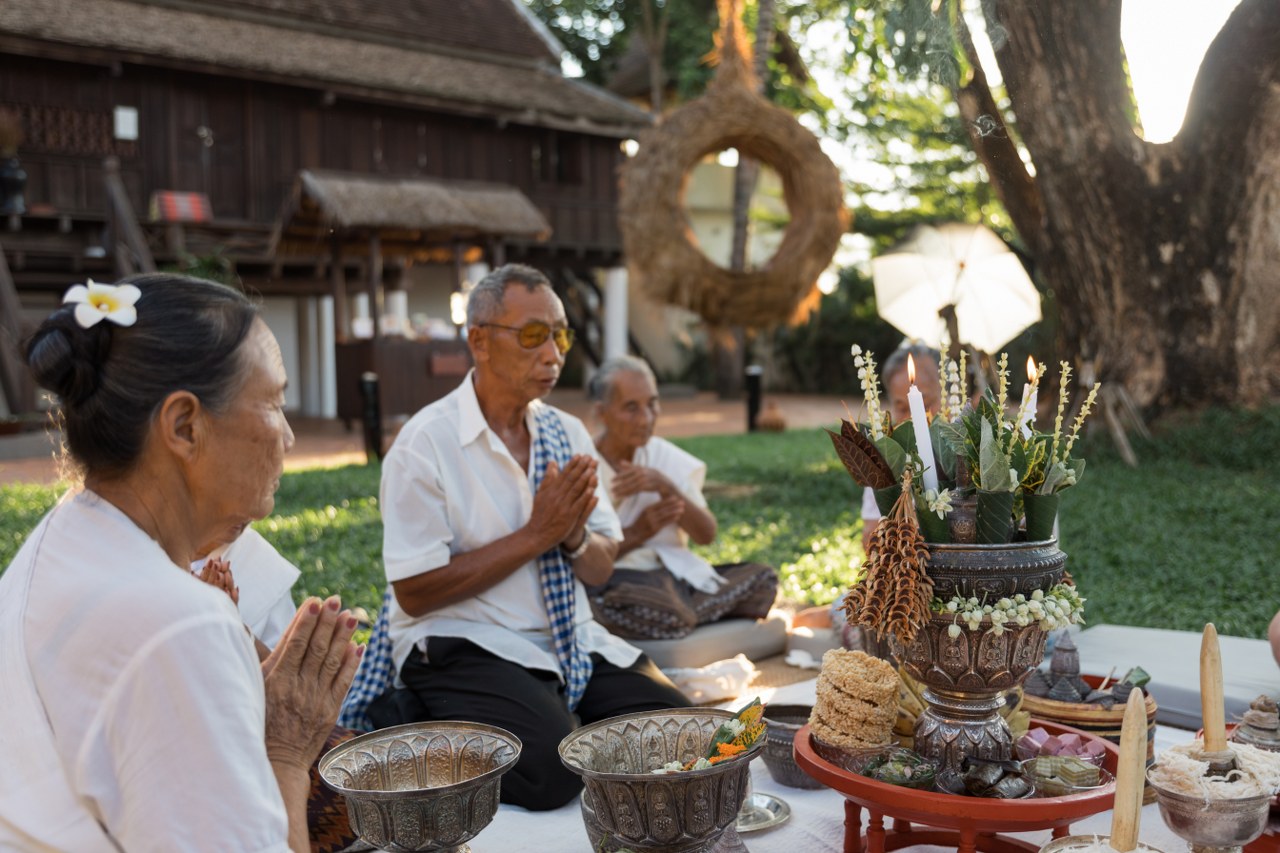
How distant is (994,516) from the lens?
235 cm

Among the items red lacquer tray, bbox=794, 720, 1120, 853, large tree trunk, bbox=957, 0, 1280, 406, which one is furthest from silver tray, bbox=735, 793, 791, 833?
large tree trunk, bbox=957, 0, 1280, 406

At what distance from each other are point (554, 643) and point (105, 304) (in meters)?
2.21

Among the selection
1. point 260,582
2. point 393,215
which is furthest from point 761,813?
point 393,215

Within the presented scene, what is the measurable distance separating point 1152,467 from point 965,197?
476 inches

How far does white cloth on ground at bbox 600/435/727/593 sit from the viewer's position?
5039 millimetres

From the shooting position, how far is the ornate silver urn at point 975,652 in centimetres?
232

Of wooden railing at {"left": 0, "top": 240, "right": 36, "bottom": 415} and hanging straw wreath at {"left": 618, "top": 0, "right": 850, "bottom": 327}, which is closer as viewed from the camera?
hanging straw wreath at {"left": 618, "top": 0, "right": 850, "bottom": 327}

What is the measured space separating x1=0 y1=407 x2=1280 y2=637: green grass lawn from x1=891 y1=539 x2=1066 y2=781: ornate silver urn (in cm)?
333

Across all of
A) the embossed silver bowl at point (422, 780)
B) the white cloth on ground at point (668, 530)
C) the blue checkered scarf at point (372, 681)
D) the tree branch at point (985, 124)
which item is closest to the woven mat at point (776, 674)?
the white cloth on ground at point (668, 530)

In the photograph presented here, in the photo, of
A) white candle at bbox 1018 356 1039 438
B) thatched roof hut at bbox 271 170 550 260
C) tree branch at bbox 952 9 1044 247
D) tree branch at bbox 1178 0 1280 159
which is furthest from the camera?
thatched roof hut at bbox 271 170 550 260

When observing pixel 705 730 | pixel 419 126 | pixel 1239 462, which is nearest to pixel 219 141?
pixel 419 126

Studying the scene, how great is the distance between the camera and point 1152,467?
938 cm

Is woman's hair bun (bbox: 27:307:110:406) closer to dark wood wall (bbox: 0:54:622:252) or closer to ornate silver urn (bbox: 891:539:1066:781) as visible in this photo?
ornate silver urn (bbox: 891:539:1066:781)

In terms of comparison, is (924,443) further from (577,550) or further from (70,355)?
(70,355)
